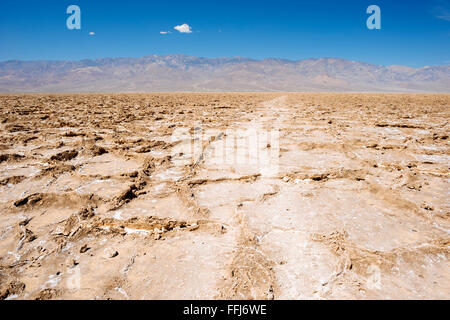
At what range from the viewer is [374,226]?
66.2 inches

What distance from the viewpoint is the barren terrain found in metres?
1.20

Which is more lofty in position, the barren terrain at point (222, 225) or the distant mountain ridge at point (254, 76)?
the distant mountain ridge at point (254, 76)

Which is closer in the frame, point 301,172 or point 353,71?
point 301,172

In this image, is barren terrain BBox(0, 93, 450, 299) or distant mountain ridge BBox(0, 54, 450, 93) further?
distant mountain ridge BBox(0, 54, 450, 93)

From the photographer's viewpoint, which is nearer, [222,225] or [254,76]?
Answer: [222,225]

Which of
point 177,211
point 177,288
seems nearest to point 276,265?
point 177,288

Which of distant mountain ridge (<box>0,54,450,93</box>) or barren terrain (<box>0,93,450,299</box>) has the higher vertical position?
distant mountain ridge (<box>0,54,450,93</box>)

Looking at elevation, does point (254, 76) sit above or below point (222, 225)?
above

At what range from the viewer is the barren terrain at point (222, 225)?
1.20 m

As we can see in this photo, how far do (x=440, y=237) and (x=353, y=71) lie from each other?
207m

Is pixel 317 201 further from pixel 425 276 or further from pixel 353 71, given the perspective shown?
pixel 353 71

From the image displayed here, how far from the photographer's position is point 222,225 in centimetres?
168

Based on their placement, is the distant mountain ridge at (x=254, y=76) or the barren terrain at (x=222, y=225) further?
the distant mountain ridge at (x=254, y=76)
